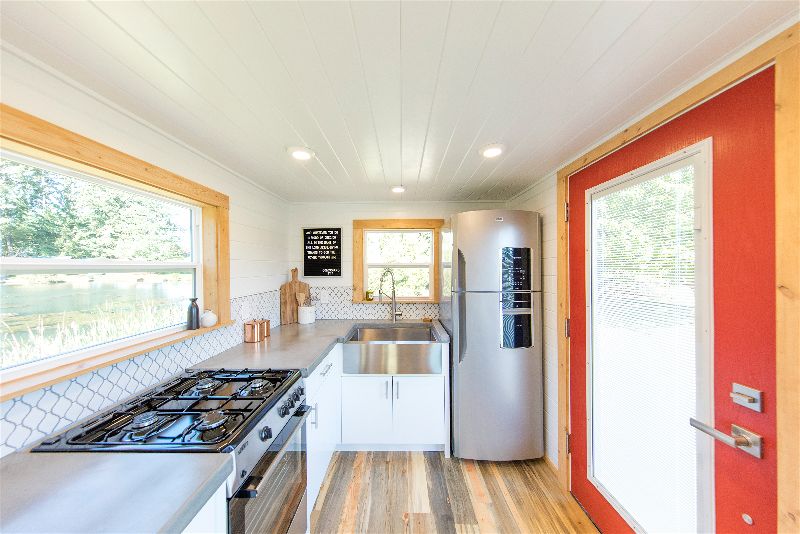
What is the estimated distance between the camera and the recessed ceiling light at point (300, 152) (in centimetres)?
178

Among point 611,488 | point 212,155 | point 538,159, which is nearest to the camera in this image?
point 611,488

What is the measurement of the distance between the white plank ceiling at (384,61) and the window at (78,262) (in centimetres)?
41

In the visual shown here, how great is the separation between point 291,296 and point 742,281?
10.3 feet

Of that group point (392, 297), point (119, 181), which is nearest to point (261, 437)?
point (119, 181)

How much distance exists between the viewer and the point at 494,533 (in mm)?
1782

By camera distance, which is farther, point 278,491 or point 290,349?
point 290,349

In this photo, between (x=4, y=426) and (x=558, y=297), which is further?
(x=558, y=297)

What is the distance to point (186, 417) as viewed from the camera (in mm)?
1223

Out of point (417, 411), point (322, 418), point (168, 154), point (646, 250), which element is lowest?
point (417, 411)

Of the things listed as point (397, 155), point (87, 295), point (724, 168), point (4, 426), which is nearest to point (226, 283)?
point (87, 295)

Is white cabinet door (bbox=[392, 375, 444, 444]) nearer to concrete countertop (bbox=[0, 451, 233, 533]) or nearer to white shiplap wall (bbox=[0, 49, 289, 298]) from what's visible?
white shiplap wall (bbox=[0, 49, 289, 298])

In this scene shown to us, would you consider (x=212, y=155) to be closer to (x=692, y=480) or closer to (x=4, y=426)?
(x=4, y=426)

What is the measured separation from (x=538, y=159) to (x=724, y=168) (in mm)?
1045

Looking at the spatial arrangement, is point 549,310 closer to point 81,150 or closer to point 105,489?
point 105,489
